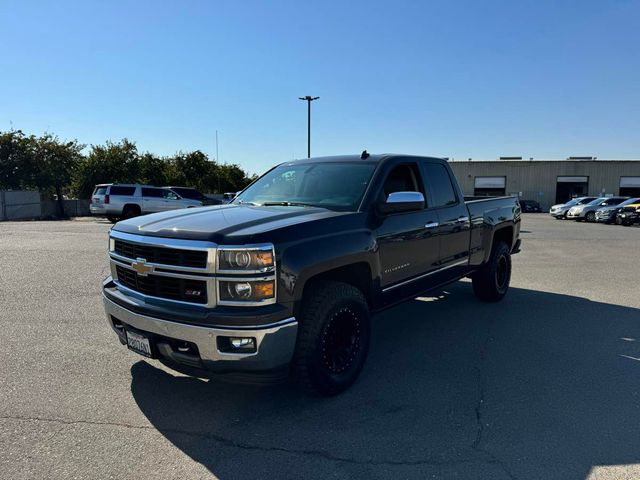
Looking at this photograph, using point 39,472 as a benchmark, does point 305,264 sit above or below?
above

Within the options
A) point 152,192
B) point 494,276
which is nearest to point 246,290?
point 494,276

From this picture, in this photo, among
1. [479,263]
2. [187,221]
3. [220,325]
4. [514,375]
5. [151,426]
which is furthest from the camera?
[479,263]

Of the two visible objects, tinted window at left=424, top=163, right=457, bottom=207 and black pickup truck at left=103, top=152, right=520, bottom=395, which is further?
tinted window at left=424, top=163, right=457, bottom=207

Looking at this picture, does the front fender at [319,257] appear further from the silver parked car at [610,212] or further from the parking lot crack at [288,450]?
the silver parked car at [610,212]

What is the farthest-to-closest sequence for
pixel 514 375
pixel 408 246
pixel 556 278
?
pixel 556 278
pixel 408 246
pixel 514 375

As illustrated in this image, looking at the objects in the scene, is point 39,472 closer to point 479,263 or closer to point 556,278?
point 479,263

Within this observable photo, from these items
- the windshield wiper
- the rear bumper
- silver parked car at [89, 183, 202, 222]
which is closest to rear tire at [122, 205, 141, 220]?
silver parked car at [89, 183, 202, 222]

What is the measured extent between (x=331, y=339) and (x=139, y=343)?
146 centimetres

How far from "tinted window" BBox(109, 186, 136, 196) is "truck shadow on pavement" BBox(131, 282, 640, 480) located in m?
20.5

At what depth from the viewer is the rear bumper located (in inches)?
120

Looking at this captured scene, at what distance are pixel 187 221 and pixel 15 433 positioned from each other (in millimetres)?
1846

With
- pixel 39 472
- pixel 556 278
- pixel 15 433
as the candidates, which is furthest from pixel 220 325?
pixel 556 278

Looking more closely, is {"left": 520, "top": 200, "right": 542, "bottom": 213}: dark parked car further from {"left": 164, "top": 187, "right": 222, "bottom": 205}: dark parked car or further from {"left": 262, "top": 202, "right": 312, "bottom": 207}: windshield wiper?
{"left": 262, "top": 202, "right": 312, "bottom": 207}: windshield wiper

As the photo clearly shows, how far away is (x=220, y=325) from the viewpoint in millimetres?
3037
